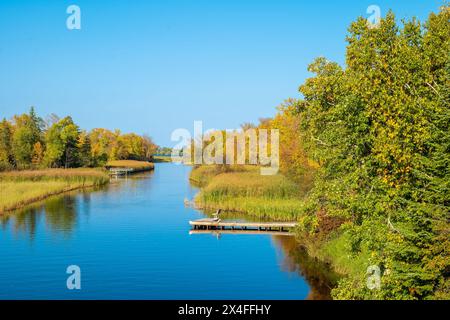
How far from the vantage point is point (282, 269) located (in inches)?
896

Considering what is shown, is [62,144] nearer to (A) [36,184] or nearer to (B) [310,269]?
(A) [36,184]

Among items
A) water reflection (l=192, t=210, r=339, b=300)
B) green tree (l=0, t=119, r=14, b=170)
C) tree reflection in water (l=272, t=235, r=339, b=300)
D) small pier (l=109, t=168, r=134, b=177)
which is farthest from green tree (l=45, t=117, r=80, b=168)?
tree reflection in water (l=272, t=235, r=339, b=300)

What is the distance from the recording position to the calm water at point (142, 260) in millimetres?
19094

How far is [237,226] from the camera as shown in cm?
3244

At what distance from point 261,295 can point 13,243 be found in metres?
15.8

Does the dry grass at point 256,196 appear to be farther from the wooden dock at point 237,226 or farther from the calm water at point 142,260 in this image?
the calm water at point 142,260

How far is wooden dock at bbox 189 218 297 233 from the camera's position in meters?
31.6

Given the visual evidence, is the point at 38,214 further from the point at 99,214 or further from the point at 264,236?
the point at 264,236

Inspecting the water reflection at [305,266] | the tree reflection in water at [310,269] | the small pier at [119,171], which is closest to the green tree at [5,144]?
the small pier at [119,171]

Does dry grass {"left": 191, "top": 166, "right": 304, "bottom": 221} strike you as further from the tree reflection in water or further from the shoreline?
the shoreline

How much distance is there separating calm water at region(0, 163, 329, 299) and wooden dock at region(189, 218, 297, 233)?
119 centimetres

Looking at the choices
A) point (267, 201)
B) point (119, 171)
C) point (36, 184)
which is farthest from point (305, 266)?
point (119, 171)
